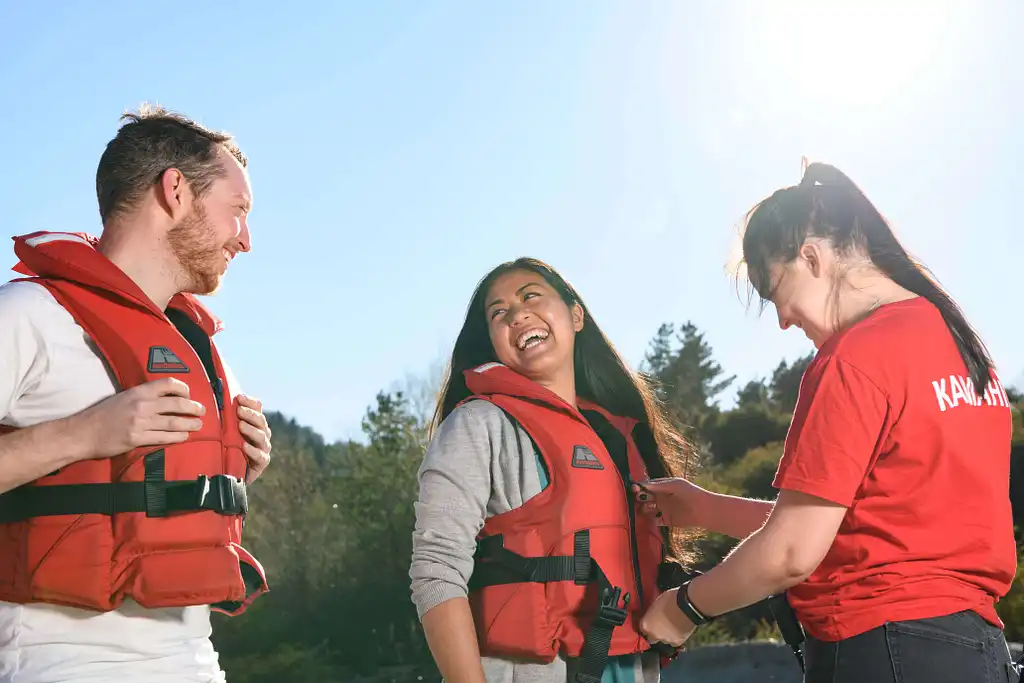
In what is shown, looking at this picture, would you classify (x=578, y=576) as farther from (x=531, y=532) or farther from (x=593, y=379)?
(x=593, y=379)

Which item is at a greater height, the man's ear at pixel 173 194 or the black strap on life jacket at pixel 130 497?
the man's ear at pixel 173 194

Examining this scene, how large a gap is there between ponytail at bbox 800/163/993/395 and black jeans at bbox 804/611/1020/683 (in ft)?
1.90

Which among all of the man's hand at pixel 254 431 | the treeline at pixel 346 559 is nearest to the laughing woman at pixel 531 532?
the man's hand at pixel 254 431

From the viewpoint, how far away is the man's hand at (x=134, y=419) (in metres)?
2.30

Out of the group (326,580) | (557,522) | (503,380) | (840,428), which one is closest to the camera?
(840,428)

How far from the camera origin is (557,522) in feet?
9.10

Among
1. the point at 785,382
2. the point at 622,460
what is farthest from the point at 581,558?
the point at 785,382

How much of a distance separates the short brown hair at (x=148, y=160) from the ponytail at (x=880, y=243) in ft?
5.19

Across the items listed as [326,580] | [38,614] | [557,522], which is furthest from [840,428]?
[326,580]

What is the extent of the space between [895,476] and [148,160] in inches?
80.3

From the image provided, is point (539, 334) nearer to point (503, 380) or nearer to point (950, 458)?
point (503, 380)

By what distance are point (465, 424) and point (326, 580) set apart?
1643cm

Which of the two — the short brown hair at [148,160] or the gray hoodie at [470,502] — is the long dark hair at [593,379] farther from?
the short brown hair at [148,160]

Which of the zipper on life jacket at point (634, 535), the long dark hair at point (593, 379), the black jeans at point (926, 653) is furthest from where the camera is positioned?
the long dark hair at point (593, 379)
